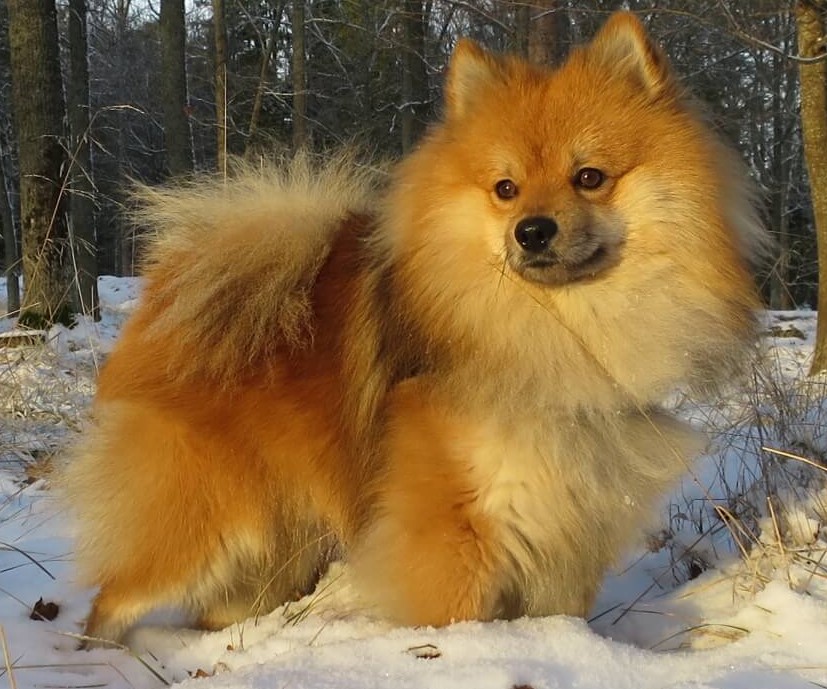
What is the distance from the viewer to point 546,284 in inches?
86.0

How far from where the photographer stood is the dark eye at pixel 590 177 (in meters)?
2.18

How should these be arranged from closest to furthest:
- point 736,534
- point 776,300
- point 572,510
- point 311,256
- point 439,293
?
point 572,510 < point 439,293 < point 311,256 < point 736,534 < point 776,300

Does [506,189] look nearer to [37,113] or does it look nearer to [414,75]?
[37,113]

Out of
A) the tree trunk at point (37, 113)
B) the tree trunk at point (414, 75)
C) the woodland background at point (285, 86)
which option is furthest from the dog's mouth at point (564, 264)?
the tree trunk at point (414, 75)

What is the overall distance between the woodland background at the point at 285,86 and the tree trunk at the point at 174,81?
2cm

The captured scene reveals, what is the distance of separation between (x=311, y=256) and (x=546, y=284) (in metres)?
0.78

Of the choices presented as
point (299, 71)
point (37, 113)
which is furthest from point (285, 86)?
point (37, 113)

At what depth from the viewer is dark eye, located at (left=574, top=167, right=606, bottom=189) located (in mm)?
2180

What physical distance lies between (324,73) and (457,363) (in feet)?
45.5

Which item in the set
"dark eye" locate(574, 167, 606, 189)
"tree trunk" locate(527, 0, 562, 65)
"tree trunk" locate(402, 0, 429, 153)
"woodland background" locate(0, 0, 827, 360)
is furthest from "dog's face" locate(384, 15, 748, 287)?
"tree trunk" locate(402, 0, 429, 153)

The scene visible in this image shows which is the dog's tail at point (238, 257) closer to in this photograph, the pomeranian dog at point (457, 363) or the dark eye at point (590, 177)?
the pomeranian dog at point (457, 363)

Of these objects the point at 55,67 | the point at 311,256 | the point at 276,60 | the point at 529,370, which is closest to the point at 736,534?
the point at 529,370

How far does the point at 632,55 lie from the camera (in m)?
2.33

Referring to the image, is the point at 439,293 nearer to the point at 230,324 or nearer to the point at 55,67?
the point at 230,324
